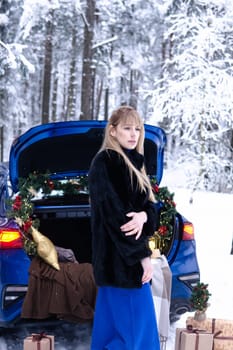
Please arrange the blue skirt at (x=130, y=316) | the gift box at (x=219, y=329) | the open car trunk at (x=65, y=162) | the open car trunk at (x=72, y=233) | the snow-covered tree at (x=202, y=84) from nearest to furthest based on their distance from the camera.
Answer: the blue skirt at (x=130, y=316) < the gift box at (x=219, y=329) < the open car trunk at (x=65, y=162) < the open car trunk at (x=72, y=233) < the snow-covered tree at (x=202, y=84)

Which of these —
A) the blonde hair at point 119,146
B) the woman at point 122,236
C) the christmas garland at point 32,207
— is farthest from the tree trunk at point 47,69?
the woman at point 122,236

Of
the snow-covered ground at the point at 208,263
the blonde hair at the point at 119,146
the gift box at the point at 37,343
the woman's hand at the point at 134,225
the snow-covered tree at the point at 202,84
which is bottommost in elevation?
the snow-covered ground at the point at 208,263

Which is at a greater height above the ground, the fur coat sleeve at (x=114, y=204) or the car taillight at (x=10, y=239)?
the fur coat sleeve at (x=114, y=204)

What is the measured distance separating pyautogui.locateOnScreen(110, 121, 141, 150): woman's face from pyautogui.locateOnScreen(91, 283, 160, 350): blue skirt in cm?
90

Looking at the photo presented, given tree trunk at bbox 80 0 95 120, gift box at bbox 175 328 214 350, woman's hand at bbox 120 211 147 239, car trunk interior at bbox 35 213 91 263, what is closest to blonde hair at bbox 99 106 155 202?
woman's hand at bbox 120 211 147 239

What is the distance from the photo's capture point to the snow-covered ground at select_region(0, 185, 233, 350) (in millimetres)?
4816

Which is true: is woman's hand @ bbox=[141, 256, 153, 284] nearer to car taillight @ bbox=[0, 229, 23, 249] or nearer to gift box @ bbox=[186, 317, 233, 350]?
gift box @ bbox=[186, 317, 233, 350]

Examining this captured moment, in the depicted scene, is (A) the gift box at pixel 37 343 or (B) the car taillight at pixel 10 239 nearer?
(A) the gift box at pixel 37 343

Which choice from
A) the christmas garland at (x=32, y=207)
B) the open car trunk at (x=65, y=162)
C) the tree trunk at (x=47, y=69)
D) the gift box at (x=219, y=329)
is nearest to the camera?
the gift box at (x=219, y=329)

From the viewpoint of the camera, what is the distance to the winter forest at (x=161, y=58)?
511 inches

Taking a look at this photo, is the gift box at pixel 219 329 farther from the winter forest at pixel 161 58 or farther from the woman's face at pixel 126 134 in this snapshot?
the winter forest at pixel 161 58

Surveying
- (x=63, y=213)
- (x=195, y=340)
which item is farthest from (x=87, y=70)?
(x=195, y=340)

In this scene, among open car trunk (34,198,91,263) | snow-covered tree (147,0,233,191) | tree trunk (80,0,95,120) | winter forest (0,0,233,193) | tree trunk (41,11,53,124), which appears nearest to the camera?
open car trunk (34,198,91,263)

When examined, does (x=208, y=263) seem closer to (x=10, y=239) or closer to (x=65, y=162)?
(x=65, y=162)
